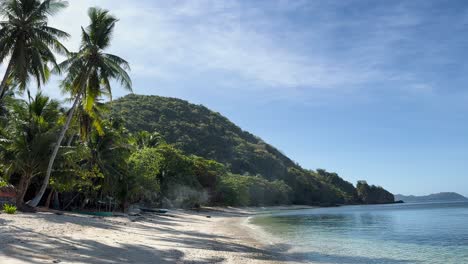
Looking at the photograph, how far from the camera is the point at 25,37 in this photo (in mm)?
20859

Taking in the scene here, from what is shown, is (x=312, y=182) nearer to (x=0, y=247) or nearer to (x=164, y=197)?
(x=164, y=197)

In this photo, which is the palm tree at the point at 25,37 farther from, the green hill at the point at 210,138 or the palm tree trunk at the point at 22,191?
the green hill at the point at 210,138

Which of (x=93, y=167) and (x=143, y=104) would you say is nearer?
(x=93, y=167)

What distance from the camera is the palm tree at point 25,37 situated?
2025 centimetres

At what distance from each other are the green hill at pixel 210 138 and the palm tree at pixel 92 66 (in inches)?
2447

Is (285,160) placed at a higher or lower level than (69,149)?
higher

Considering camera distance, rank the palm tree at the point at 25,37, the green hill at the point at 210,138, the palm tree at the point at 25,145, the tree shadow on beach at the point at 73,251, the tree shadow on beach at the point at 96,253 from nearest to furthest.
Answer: the tree shadow on beach at the point at 73,251, the tree shadow on beach at the point at 96,253, the palm tree at the point at 25,37, the palm tree at the point at 25,145, the green hill at the point at 210,138

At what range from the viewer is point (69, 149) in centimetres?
2447

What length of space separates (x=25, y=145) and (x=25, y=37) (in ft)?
21.3

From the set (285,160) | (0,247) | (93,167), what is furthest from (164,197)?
(285,160)

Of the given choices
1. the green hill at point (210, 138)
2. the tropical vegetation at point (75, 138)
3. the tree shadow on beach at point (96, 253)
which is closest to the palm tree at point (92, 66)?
the tropical vegetation at point (75, 138)

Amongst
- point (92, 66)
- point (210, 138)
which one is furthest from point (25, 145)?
point (210, 138)

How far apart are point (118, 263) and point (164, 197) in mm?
44171

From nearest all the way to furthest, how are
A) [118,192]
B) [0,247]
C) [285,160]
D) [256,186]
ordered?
[0,247]
[118,192]
[256,186]
[285,160]
